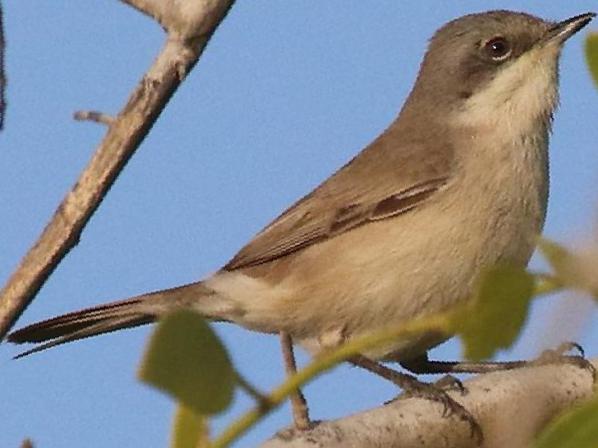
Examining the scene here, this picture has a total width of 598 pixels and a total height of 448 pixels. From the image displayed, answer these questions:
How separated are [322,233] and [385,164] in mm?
421

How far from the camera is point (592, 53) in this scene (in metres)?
0.83

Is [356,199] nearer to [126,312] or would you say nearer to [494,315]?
[126,312]

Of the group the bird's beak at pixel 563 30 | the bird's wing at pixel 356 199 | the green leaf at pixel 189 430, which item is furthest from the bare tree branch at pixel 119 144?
the bird's beak at pixel 563 30

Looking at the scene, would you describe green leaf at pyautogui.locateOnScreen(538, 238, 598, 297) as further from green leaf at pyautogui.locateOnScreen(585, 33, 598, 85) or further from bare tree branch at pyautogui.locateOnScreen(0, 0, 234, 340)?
bare tree branch at pyautogui.locateOnScreen(0, 0, 234, 340)

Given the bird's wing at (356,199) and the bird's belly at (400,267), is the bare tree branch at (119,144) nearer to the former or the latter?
the bird's belly at (400,267)

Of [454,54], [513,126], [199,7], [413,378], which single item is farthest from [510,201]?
[199,7]

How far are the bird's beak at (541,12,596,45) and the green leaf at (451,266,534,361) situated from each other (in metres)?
4.02

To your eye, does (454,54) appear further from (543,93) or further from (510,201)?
(510,201)

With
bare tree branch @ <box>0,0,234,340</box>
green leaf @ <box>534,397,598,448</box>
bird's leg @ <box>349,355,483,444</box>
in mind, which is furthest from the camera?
bare tree branch @ <box>0,0,234,340</box>

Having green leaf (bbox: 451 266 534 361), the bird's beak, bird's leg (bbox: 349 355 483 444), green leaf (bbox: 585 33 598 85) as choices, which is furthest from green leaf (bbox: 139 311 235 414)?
the bird's beak

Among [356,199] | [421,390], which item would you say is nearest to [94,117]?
[421,390]

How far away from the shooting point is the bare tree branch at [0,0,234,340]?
6.64 feet

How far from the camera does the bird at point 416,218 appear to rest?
4.14 meters

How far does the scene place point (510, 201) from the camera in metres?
4.18
